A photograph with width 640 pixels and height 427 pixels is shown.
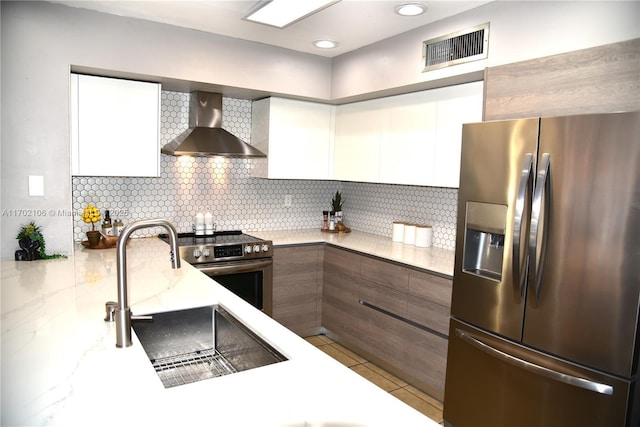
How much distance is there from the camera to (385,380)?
10.6 ft

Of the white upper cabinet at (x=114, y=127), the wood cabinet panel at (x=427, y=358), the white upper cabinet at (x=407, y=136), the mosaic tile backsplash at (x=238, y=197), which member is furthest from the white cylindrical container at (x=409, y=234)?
the white upper cabinet at (x=114, y=127)

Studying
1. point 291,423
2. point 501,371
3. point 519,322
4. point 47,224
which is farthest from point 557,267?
point 47,224

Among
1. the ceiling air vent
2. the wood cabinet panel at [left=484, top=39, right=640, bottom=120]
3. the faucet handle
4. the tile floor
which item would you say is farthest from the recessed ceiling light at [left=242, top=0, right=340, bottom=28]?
the tile floor

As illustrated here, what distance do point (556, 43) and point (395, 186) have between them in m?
2.04

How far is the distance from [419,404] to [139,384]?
2173 mm

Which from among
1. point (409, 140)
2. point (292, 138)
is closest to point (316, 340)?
point (292, 138)

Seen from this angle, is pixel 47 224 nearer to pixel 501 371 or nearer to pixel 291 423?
pixel 291 423

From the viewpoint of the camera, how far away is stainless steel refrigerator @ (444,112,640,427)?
1.78m

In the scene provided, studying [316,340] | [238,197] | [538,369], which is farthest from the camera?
[238,197]

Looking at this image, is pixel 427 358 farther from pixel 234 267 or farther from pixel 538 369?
pixel 234 267

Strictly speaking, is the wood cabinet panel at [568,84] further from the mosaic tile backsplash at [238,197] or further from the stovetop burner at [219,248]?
the stovetop burner at [219,248]

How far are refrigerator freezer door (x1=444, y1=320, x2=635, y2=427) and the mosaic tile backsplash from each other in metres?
1.28

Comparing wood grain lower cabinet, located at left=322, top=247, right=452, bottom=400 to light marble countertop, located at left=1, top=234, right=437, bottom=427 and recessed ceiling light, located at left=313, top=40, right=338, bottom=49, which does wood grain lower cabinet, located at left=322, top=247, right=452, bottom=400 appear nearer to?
light marble countertop, located at left=1, top=234, right=437, bottom=427

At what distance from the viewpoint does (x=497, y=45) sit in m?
2.49
